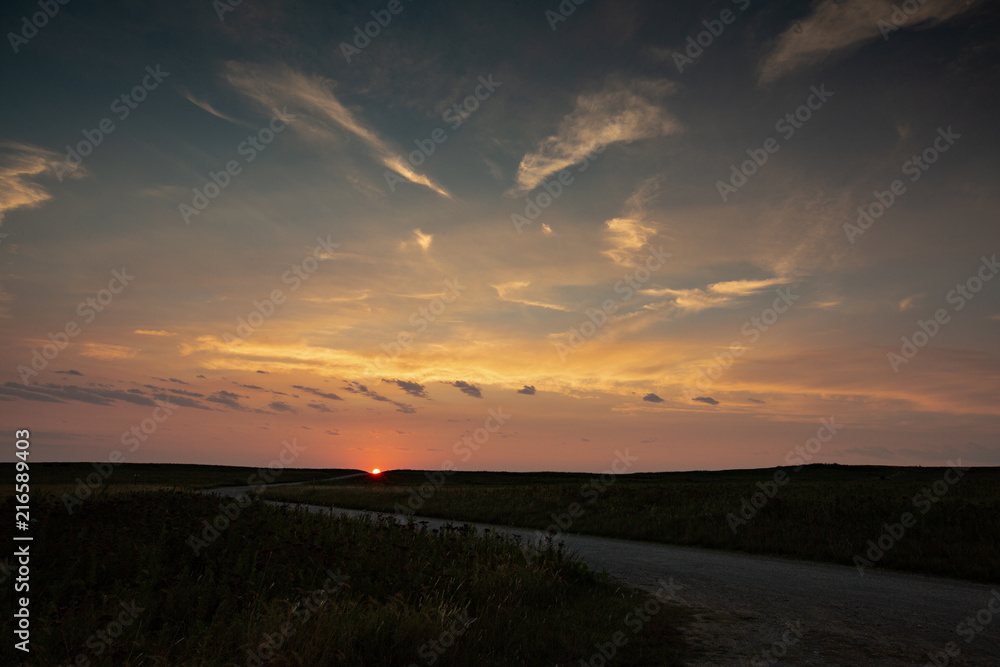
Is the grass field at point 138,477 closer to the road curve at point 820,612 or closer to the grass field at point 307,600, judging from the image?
the grass field at point 307,600

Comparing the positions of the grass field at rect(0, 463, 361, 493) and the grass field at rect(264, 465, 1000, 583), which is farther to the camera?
the grass field at rect(0, 463, 361, 493)

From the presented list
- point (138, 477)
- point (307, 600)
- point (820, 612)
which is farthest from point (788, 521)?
point (138, 477)

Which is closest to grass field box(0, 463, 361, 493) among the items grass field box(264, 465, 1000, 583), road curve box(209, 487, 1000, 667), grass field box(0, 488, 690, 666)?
grass field box(264, 465, 1000, 583)

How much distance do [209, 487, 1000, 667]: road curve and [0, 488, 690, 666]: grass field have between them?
788 millimetres

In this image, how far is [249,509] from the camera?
49.2ft

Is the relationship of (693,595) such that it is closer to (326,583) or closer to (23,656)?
(326,583)

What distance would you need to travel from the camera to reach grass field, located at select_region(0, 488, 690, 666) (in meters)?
5.89

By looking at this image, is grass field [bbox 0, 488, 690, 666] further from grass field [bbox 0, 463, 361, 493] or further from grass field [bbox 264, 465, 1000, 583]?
grass field [bbox 0, 463, 361, 493]

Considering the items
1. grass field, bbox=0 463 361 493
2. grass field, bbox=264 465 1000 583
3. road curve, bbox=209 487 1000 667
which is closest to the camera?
road curve, bbox=209 487 1000 667

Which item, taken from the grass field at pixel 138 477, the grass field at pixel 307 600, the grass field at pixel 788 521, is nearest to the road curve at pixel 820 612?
the grass field at pixel 307 600

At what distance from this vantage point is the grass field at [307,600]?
5895 millimetres

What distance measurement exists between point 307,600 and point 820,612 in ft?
23.4

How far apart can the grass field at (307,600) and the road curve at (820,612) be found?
2.58 ft

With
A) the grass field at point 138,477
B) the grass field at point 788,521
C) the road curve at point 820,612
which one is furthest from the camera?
the grass field at point 138,477
